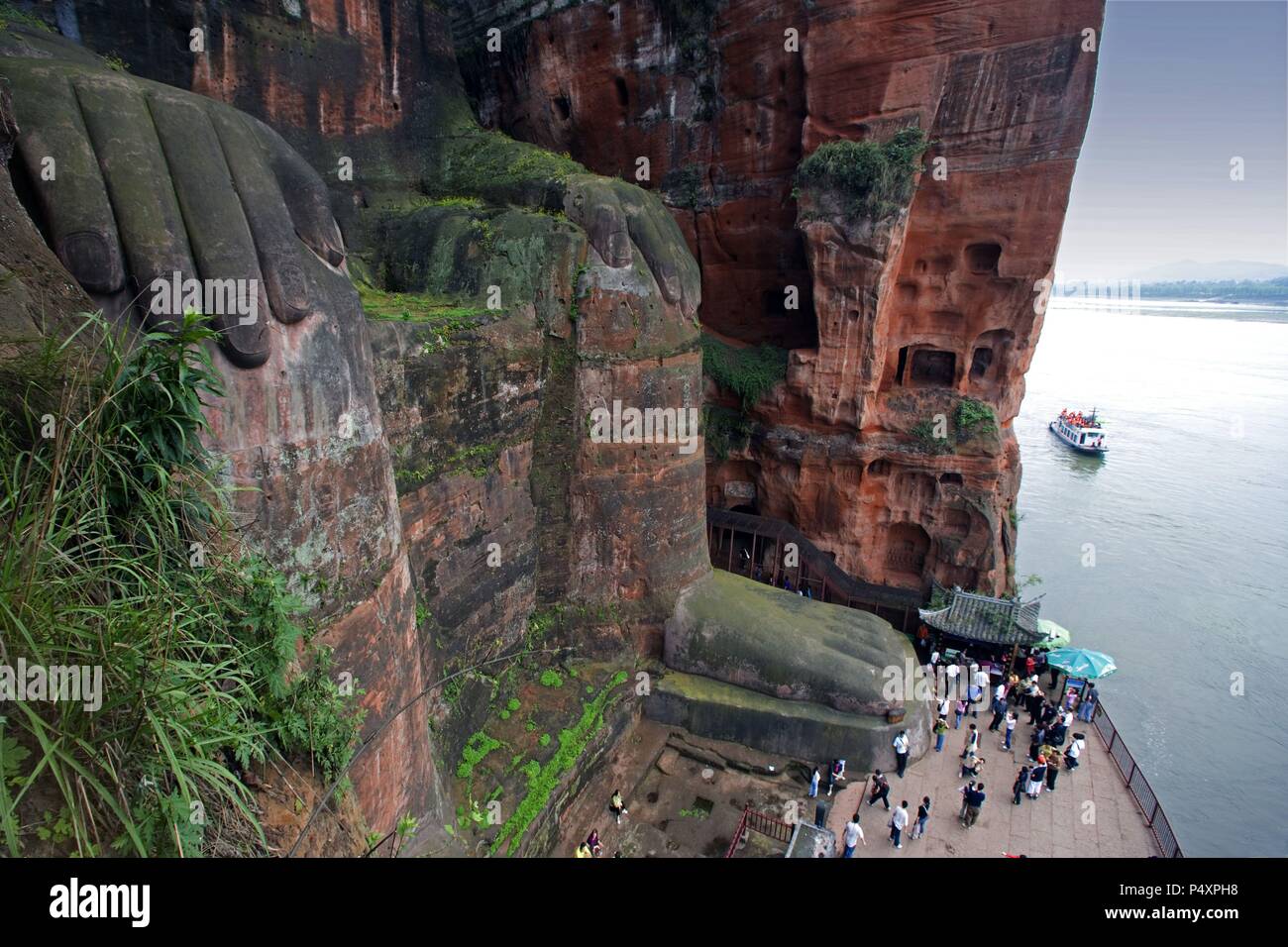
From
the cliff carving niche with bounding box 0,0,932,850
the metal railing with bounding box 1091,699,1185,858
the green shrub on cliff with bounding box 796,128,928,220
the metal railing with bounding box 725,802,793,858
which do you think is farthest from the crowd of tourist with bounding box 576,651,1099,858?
the green shrub on cliff with bounding box 796,128,928,220

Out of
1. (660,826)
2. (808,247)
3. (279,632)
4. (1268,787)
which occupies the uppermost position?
(808,247)

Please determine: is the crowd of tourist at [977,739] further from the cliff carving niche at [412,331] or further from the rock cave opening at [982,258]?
the rock cave opening at [982,258]

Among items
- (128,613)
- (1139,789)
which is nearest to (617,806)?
(128,613)

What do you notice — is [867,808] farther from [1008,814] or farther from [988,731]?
[988,731]

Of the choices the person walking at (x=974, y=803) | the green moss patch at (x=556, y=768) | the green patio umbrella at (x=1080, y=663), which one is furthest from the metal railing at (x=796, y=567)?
the green moss patch at (x=556, y=768)

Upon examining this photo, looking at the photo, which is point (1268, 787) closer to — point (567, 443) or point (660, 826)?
point (660, 826)

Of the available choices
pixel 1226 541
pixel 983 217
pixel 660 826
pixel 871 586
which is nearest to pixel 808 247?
pixel 983 217
